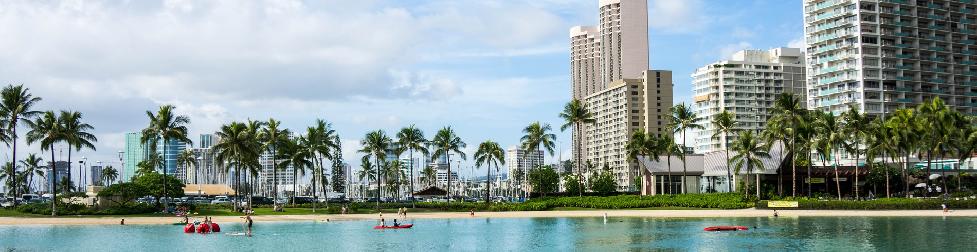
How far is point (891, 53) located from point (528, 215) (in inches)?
4627

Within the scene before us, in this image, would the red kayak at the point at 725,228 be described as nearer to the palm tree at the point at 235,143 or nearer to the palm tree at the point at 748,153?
the palm tree at the point at 748,153

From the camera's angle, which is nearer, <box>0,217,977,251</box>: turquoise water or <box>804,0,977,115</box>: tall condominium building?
<box>0,217,977,251</box>: turquoise water

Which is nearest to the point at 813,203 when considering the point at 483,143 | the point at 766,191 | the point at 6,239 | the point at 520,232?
the point at 766,191

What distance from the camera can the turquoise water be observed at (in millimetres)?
62250

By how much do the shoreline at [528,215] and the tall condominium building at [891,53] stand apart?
96852mm

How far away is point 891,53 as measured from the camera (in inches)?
7539

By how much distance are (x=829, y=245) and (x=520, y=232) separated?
26383mm

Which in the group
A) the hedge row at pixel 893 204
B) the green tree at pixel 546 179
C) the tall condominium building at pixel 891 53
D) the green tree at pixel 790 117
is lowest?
the hedge row at pixel 893 204

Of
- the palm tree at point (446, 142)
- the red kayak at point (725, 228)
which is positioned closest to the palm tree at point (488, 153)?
the palm tree at point (446, 142)

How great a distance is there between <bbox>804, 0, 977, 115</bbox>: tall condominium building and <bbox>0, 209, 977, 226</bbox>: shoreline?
96.9m

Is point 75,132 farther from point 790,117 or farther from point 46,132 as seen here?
point 790,117

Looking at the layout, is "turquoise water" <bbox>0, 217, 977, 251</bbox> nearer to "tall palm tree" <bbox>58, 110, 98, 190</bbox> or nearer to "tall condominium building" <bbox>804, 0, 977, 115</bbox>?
"tall palm tree" <bbox>58, 110, 98, 190</bbox>

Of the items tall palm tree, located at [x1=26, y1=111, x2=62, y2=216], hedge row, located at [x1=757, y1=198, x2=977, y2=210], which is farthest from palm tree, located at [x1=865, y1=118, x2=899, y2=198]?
tall palm tree, located at [x1=26, y1=111, x2=62, y2=216]

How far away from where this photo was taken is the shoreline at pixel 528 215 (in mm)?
93875
